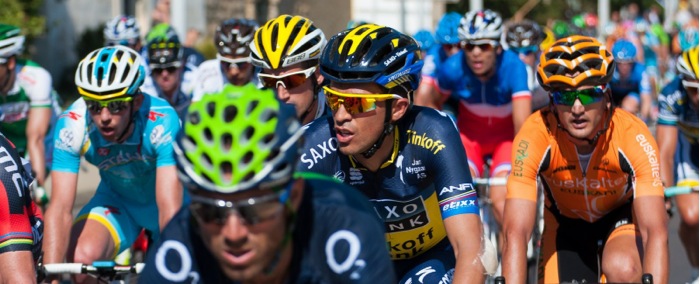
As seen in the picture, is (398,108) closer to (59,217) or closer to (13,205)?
(13,205)

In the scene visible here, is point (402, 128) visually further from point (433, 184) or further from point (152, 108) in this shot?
point (152, 108)

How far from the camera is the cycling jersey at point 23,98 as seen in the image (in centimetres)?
1013

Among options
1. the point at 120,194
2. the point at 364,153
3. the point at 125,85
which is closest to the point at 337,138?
the point at 364,153

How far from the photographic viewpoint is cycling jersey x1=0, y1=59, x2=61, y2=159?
Result: 10.1 meters

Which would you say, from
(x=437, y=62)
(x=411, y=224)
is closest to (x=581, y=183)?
(x=411, y=224)

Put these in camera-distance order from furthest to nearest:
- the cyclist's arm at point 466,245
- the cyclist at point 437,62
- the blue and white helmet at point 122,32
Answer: the blue and white helmet at point 122,32
the cyclist at point 437,62
the cyclist's arm at point 466,245

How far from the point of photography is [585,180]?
21.5 feet

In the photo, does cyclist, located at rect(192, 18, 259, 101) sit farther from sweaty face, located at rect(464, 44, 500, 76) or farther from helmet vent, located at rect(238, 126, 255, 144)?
helmet vent, located at rect(238, 126, 255, 144)

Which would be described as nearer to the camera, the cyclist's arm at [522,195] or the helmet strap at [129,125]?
the cyclist's arm at [522,195]

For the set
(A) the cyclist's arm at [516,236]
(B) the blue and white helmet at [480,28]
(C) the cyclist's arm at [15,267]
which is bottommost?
(B) the blue and white helmet at [480,28]

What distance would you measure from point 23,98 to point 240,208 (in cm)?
723

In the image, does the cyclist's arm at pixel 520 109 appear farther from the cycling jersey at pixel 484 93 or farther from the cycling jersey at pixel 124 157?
the cycling jersey at pixel 124 157

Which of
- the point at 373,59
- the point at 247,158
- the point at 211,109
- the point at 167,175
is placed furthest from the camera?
the point at 167,175

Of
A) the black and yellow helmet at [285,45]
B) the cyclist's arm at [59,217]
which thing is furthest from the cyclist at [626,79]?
the cyclist's arm at [59,217]
